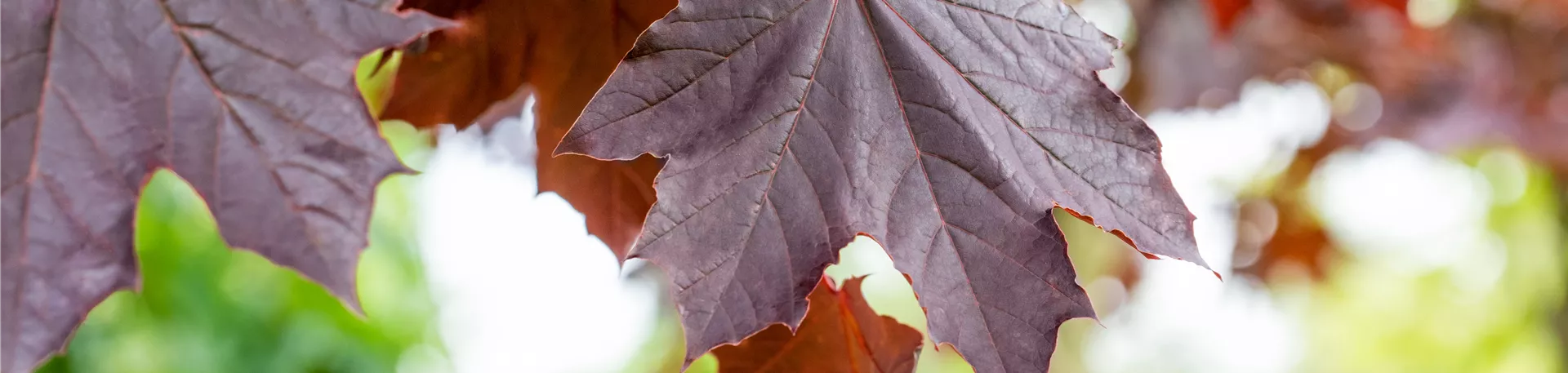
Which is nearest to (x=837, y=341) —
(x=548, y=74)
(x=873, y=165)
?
(x=873, y=165)

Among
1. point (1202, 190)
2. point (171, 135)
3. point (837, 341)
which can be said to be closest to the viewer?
point (171, 135)

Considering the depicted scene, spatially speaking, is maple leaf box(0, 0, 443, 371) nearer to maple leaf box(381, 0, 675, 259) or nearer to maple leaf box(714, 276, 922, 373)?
maple leaf box(381, 0, 675, 259)

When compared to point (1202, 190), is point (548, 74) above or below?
below

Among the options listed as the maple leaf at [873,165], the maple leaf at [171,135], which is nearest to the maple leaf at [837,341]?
the maple leaf at [873,165]

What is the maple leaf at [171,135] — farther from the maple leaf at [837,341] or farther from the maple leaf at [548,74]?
the maple leaf at [837,341]

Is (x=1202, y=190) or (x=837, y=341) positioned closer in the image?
(x=837, y=341)

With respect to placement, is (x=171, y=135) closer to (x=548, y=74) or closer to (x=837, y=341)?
(x=548, y=74)
